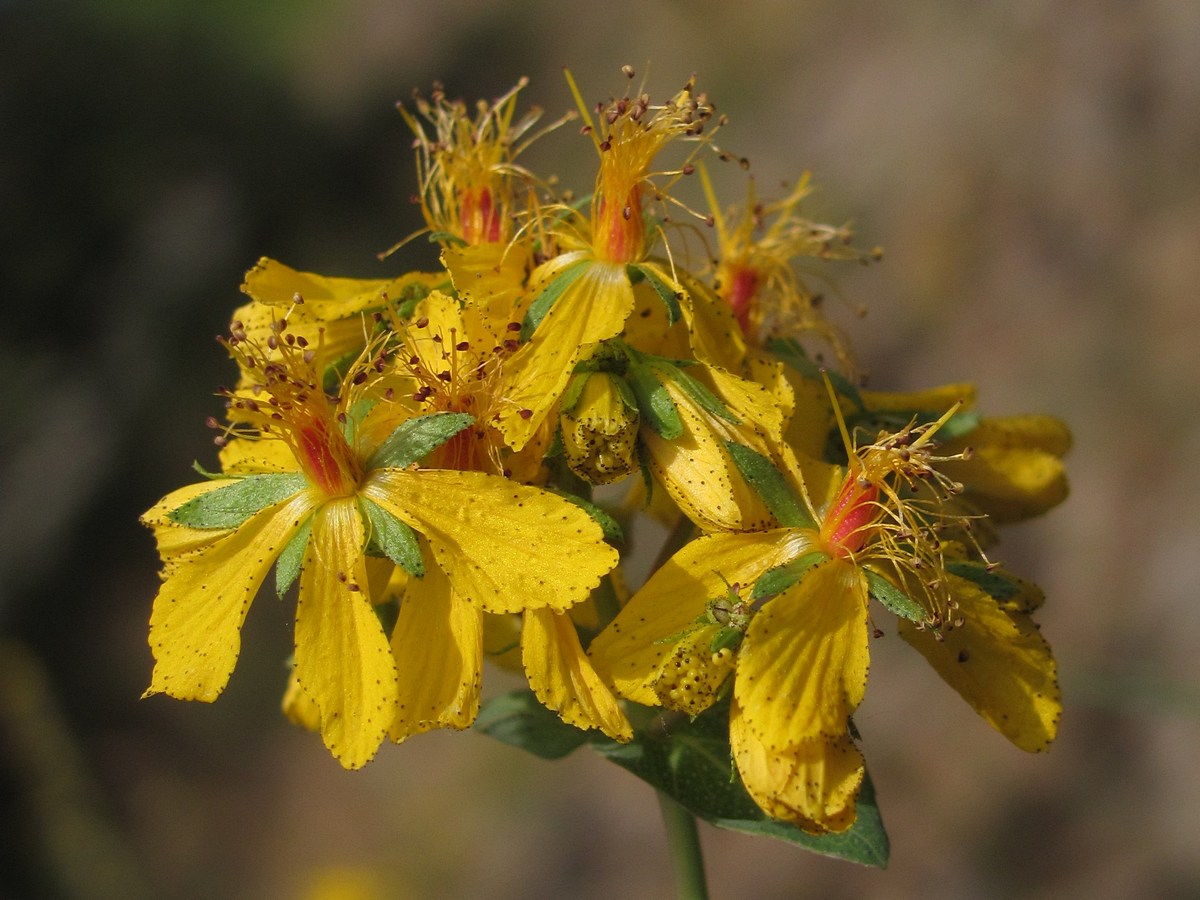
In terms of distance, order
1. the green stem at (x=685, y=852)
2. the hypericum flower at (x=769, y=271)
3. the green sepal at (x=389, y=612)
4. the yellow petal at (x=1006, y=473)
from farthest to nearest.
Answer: the hypericum flower at (x=769, y=271)
the yellow petal at (x=1006, y=473)
the green stem at (x=685, y=852)
the green sepal at (x=389, y=612)

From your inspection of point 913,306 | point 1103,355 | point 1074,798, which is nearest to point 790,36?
point 913,306

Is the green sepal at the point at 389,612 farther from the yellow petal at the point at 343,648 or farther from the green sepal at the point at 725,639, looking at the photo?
the green sepal at the point at 725,639

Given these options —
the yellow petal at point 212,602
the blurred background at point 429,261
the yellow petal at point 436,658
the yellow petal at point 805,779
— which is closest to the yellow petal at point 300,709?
the yellow petal at point 212,602

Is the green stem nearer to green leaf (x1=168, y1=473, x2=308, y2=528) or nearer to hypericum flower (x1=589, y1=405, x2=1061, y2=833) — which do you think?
hypericum flower (x1=589, y1=405, x2=1061, y2=833)

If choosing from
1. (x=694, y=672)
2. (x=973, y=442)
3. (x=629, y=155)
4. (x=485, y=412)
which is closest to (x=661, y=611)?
(x=694, y=672)

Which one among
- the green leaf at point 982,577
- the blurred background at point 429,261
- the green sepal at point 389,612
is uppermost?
the green sepal at point 389,612

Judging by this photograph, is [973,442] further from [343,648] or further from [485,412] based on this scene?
[343,648]

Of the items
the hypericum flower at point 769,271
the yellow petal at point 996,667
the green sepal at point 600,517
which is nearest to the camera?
the green sepal at point 600,517

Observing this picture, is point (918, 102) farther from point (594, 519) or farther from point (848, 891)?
point (594, 519)
